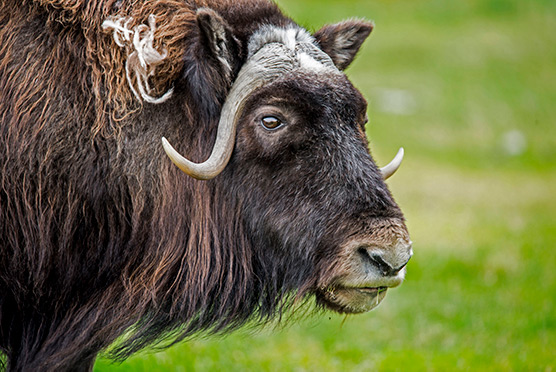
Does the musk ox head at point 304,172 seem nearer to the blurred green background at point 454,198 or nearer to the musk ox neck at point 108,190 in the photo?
the musk ox neck at point 108,190

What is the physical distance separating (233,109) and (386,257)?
0.80m

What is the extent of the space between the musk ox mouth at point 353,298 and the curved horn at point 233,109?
2.11ft

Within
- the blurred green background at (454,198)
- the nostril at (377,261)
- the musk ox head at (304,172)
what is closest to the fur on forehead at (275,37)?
the musk ox head at (304,172)

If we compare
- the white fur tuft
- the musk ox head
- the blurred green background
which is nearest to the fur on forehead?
the musk ox head

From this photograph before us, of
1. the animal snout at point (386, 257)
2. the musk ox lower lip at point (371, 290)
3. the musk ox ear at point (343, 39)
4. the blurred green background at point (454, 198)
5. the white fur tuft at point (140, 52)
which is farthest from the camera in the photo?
the blurred green background at point (454, 198)

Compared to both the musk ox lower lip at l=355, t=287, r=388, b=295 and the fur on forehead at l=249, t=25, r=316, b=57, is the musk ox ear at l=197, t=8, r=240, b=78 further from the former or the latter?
the musk ox lower lip at l=355, t=287, r=388, b=295

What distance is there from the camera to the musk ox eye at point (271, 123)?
288cm

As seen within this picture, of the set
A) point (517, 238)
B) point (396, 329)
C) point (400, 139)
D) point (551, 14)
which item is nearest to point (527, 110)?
point (400, 139)

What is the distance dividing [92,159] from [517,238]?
6.38 m

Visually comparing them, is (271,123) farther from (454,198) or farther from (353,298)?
(454,198)

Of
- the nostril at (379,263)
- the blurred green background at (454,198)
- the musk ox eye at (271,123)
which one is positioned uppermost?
the musk ox eye at (271,123)

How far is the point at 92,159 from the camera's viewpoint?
2.95m

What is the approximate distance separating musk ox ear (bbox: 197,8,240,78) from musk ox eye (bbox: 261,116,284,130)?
0.23 meters

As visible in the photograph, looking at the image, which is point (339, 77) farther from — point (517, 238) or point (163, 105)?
point (517, 238)
